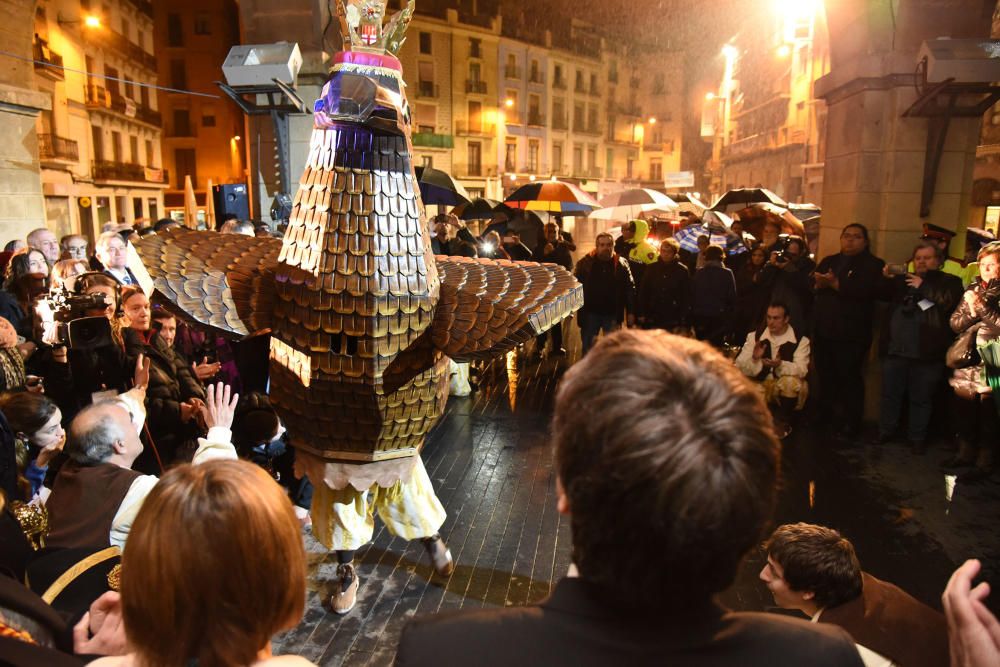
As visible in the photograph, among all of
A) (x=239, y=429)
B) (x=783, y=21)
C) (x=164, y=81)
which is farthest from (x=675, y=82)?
(x=239, y=429)

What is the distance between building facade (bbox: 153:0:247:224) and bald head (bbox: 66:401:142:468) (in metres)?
32.3

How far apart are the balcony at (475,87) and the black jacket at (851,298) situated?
31.9 metres

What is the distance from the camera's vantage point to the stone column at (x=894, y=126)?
509cm

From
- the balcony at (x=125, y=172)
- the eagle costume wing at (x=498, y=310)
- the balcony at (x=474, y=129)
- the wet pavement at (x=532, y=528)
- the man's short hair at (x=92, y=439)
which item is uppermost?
the balcony at (x=474, y=129)

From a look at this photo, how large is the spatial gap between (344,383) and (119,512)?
0.86 metres

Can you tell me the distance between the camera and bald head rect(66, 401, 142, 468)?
2.42 meters

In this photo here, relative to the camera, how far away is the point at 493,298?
2.54m

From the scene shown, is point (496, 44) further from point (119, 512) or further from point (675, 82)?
point (119, 512)

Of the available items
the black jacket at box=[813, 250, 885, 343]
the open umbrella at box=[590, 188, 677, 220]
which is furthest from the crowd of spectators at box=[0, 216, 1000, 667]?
the open umbrella at box=[590, 188, 677, 220]

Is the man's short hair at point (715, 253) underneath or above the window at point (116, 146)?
underneath

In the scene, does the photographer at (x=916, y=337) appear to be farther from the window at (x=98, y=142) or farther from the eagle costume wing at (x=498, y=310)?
the window at (x=98, y=142)

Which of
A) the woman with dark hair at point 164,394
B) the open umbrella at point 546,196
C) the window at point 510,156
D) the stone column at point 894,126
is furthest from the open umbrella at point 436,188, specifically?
the window at point 510,156

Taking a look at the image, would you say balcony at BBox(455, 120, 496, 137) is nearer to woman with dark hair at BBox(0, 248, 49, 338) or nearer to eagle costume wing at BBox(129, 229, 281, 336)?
woman with dark hair at BBox(0, 248, 49, 338)

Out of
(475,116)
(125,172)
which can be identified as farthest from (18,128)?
(475,116)
